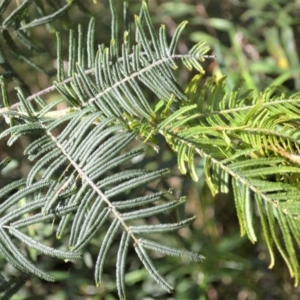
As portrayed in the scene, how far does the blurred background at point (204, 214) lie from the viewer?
863 millimetres

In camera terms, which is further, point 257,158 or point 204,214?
point 204,214

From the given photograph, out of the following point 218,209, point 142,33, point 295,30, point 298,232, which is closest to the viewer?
point 298,232

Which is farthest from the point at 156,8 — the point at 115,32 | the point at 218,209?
the point at 115,32

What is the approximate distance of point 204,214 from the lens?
3.26ft

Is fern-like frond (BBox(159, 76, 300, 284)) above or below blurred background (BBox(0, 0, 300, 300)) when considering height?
above

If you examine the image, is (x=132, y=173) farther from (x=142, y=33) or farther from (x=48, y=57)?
(x=48, y=57)

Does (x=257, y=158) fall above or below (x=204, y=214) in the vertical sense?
above

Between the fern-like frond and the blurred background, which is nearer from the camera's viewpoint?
the fern-like frond

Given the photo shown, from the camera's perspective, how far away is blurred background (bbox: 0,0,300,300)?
863 millimetres

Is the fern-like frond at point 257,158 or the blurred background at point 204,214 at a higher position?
the fern-like frond at point 257,158

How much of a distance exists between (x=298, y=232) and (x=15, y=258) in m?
0.24

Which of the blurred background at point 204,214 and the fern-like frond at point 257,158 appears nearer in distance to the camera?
the fern-like frond at point 257,158

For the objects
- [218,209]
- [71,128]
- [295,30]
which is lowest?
[218,209]

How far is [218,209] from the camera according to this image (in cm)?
118
